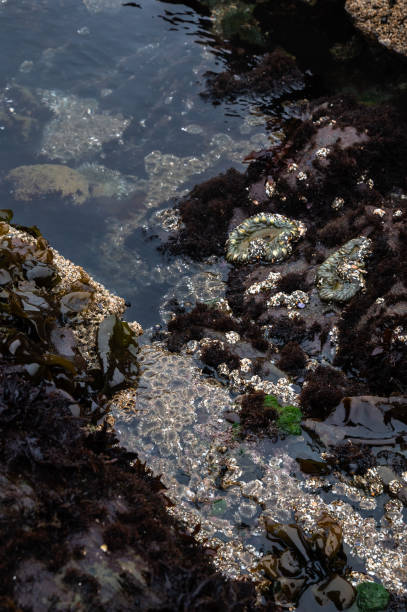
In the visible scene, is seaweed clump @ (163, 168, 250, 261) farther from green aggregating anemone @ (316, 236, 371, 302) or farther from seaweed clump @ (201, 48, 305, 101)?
seaweed clump @ (201, 48, 305, 101)

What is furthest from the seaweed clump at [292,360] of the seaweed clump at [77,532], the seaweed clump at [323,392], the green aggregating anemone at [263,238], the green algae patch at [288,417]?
the seaweed clump at [77,532]

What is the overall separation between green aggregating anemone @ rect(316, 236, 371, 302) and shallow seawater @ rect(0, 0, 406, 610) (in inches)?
44.1

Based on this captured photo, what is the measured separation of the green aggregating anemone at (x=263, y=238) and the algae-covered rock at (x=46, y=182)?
1.96m

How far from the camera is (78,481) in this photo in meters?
2.58

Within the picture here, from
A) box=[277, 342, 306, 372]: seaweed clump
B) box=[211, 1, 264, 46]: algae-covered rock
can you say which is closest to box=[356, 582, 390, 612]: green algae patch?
box=[277, 342, 306, 372]: seaweed clump

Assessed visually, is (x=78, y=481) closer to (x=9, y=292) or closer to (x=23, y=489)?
(x=23, y=489)

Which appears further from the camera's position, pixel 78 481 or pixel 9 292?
pixel 9 292

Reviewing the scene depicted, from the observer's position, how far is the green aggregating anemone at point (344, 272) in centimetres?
442

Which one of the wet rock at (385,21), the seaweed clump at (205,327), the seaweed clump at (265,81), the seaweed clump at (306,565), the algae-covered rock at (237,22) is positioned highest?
the wet rock at (385,21)

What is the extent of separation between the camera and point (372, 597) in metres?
2.75

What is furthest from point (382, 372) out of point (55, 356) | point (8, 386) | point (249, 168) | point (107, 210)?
point (107, 210)

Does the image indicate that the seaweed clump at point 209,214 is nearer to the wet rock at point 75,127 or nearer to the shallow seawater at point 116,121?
the shallow seawater at point 116,121

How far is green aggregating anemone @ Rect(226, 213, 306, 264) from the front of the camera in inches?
206

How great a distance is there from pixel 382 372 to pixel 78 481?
2.43 metres
